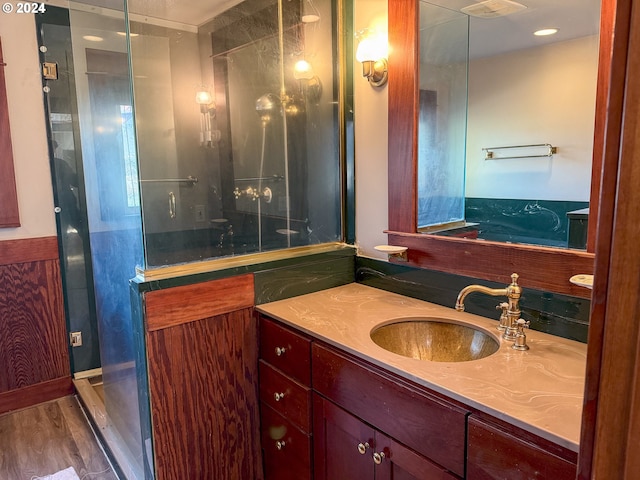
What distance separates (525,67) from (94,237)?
82.7 inches

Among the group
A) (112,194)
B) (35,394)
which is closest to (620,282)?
(112,194)

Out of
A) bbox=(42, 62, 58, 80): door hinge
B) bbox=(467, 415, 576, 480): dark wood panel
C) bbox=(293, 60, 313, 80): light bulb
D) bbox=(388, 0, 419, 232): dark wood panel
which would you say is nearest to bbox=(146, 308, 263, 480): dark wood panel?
bbox=(388, 0, 419, 232): dark wood panel

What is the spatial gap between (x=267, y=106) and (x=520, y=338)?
5.06ft

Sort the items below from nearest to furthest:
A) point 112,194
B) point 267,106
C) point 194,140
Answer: point 112,194 < point 267,106 < point 194,140

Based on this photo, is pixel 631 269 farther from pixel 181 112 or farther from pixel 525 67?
pixel 181 112

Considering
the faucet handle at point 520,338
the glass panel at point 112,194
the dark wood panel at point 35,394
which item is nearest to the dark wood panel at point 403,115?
the faucet handle at point 520,338

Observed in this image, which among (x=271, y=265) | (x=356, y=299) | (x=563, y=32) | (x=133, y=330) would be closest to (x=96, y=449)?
(x=133, y=330)

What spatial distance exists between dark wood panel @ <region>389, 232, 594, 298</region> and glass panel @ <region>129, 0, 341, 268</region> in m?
0.49

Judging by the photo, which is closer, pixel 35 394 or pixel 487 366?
pixel 487 366

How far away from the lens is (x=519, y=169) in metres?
1.44

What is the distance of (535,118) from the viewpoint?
138cm

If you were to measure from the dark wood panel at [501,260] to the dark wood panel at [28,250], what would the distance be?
2003 mm

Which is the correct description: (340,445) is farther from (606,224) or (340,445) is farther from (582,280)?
(606,224)

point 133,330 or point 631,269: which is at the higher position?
point 631,269
